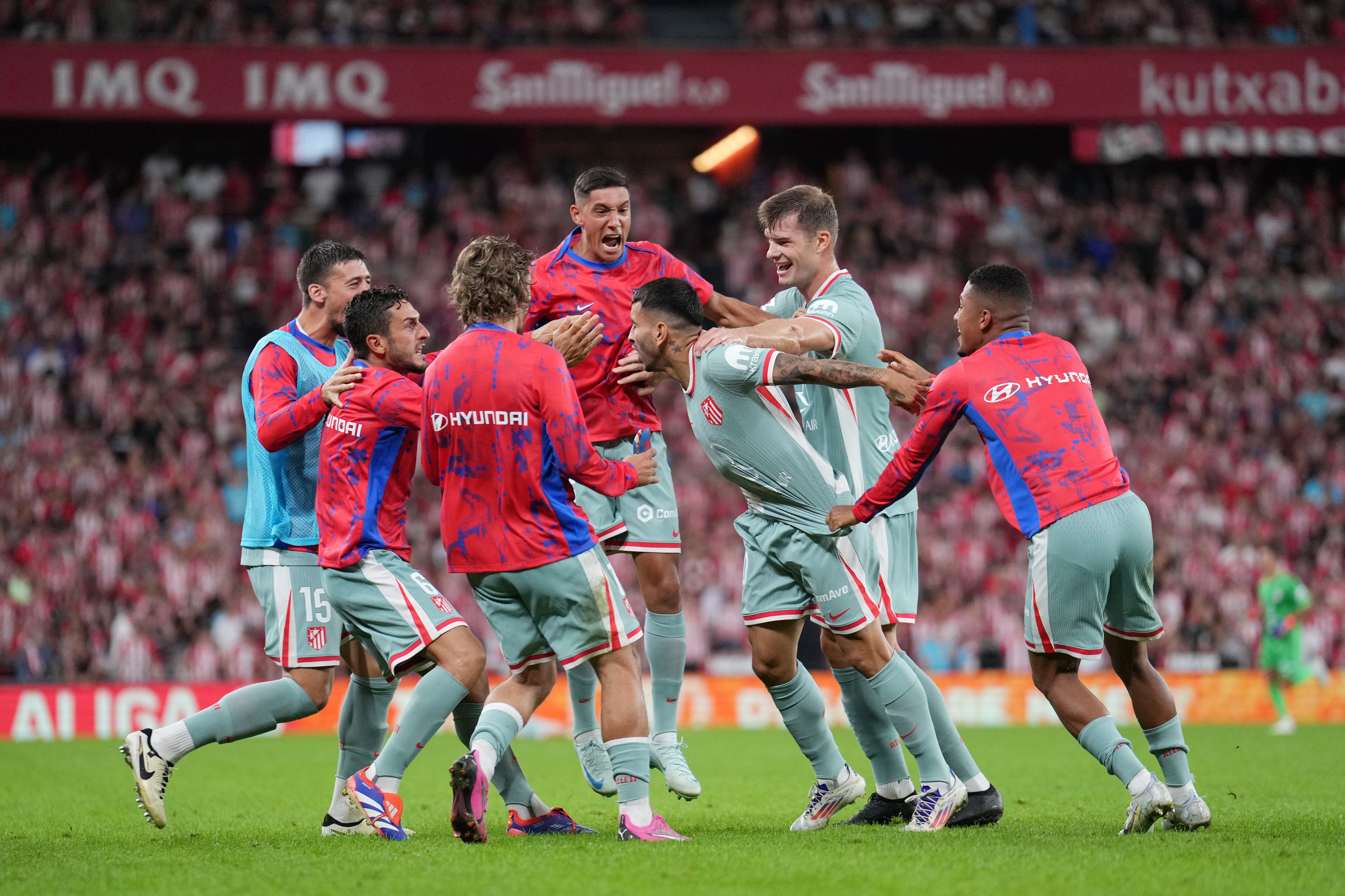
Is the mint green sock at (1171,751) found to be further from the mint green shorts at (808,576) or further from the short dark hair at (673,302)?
the short dark hair at (673,302)

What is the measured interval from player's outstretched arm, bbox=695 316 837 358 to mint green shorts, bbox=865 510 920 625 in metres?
1.03

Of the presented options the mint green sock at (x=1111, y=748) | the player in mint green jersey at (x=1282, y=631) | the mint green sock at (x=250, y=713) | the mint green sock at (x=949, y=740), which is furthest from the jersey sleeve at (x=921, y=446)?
the player in mint green jersey at (x=1282, y=631)

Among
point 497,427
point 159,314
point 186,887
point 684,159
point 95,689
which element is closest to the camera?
point 186,887

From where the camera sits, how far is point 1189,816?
6.50 meters

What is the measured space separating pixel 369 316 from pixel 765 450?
76.4 inches

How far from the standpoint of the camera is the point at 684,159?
2620 cm

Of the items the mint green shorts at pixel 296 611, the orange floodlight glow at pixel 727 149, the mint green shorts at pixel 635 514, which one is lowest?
the mint green shorts at pixel 296 611

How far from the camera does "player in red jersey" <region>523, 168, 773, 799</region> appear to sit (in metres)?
7.64

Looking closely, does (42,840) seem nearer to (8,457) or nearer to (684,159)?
(8,457)

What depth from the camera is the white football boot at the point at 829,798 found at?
23.0 feet

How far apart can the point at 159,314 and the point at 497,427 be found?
17204 millimetres

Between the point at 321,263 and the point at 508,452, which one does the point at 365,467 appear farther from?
the point at 321,263

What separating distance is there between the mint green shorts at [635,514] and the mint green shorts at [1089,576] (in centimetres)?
207

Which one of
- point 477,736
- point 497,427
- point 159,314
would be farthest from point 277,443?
point 159,314
